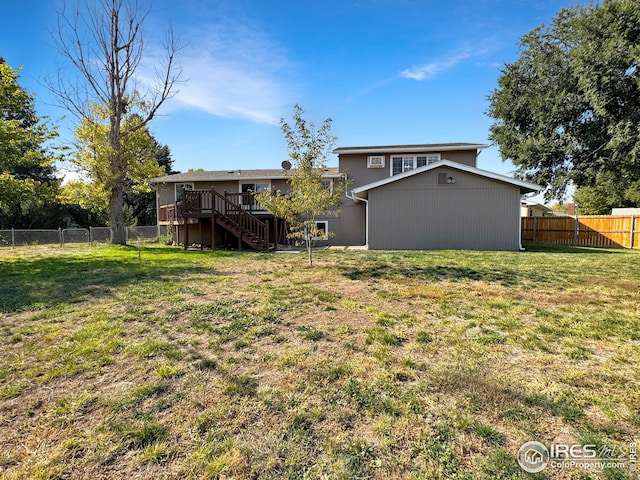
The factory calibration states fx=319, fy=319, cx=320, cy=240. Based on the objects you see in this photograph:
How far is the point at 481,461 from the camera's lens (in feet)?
6.41

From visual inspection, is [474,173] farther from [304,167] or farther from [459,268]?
[304,167]

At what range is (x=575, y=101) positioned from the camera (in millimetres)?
17094

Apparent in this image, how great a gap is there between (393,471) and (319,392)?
3.10 feet

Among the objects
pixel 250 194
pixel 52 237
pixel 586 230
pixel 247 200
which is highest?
pixel 250 194

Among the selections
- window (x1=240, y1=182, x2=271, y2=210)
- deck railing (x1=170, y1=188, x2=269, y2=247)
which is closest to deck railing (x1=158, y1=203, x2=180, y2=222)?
deck railing (x1=170, y1=188, x2=269, y2=247)

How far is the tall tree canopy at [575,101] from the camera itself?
49.5 ft

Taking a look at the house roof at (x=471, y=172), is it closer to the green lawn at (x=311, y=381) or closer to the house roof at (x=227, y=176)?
the house roof at (x=227, y=176)

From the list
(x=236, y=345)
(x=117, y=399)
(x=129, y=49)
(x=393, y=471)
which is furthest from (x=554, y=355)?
(x=129, y=49)

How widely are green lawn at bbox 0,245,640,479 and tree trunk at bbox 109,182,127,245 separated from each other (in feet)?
36.7

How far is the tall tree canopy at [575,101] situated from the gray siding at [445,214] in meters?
7.65

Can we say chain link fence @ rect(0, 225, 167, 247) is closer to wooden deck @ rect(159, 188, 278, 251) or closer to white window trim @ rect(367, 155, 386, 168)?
wooden deck @ rect(159, 188, 278, 251)

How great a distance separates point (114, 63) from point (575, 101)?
23.2 meters

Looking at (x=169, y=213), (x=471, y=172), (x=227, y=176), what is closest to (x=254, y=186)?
(x=227, y=176)

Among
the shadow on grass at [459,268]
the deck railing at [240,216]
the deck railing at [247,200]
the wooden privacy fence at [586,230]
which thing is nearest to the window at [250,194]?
the deck railing at [247,200]
